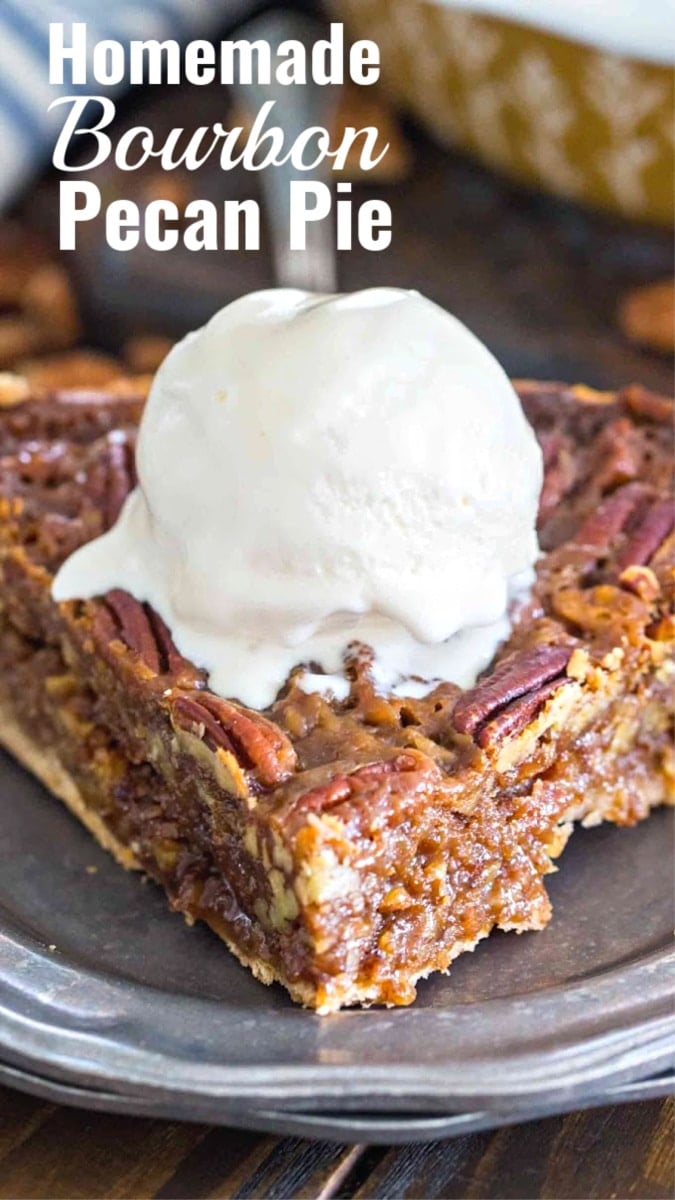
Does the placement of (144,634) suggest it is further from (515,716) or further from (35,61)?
(35,61)

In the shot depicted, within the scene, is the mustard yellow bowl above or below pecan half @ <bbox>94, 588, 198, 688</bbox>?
above

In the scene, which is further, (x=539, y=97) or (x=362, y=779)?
(x=539, y=97)

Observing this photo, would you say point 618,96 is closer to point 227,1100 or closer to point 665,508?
point 665,508

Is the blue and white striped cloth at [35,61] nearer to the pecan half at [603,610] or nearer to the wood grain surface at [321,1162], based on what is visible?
the pecan half at [603,610]

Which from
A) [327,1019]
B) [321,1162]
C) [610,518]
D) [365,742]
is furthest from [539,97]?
[321,1162]

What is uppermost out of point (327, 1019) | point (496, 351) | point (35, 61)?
point (35, 61)

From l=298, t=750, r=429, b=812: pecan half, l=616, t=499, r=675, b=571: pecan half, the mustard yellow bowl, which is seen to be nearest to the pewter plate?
l=298, t=750, r=429, b=812: pecan half

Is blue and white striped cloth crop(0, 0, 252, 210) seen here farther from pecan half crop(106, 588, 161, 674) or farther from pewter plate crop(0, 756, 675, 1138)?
pewter plate crop(0, 756, 675, 1138)
